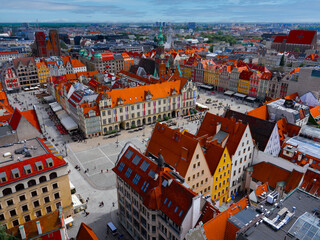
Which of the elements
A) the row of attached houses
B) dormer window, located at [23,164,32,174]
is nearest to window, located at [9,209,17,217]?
dormer window, located at [23,164,32,174]

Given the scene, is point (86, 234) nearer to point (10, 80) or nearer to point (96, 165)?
point (96, 165)

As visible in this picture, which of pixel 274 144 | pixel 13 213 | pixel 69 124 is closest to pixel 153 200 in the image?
pixel 13 213

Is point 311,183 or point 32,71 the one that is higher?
point 32,71

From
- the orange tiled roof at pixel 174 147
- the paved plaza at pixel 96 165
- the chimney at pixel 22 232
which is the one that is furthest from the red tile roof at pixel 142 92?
the chimney at pixel 22 232

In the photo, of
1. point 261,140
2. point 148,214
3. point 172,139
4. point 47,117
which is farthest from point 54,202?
point 47,117

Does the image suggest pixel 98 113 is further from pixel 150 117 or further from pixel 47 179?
pixel 47 179
